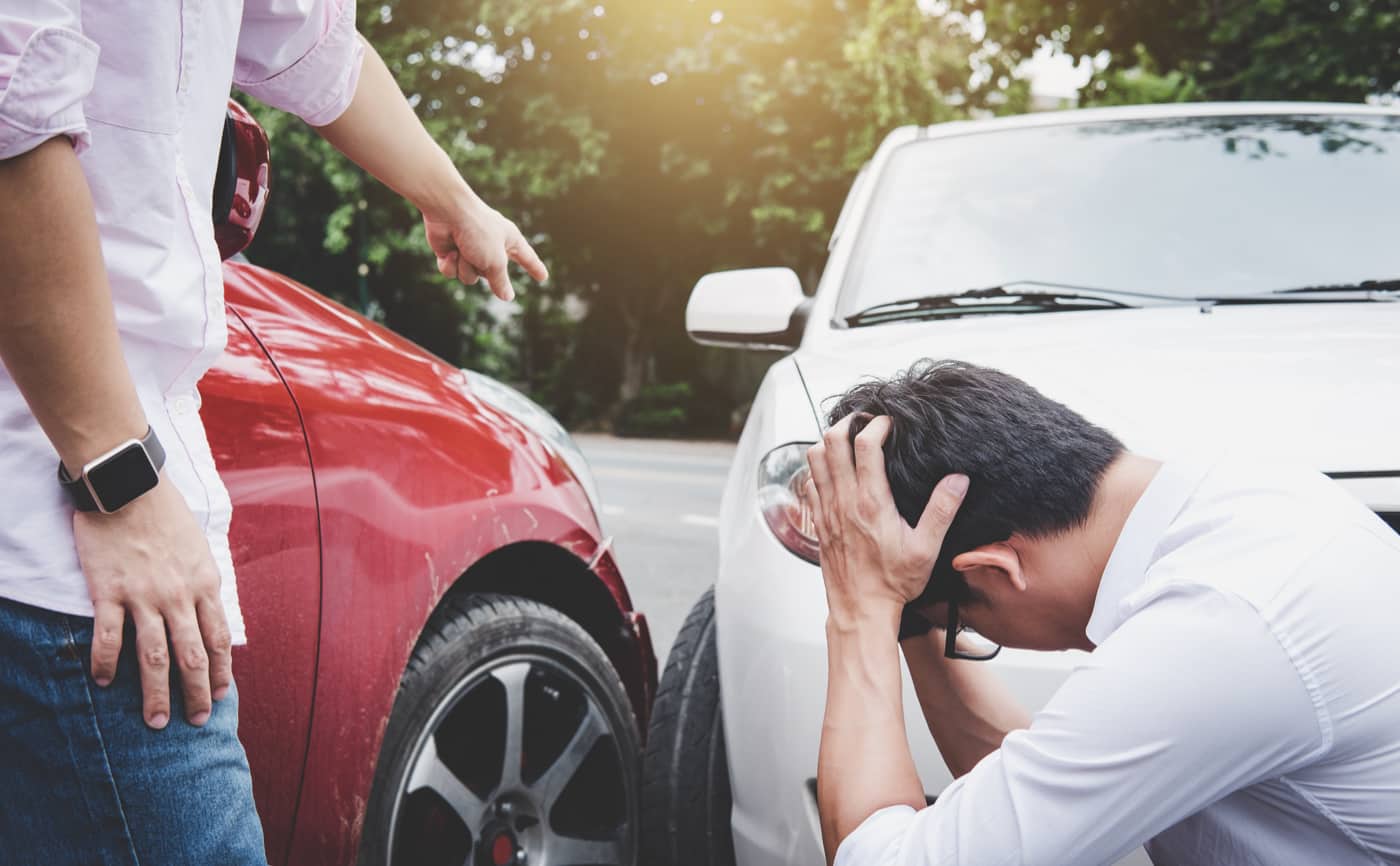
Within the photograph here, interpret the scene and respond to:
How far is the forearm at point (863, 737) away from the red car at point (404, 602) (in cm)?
76

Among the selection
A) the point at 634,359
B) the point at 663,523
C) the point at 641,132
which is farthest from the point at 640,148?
the point at 663,523

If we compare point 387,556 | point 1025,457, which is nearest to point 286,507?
point 387,556

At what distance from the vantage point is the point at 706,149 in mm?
21609

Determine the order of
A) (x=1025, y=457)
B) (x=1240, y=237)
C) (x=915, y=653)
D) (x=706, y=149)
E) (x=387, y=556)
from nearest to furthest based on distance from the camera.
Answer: (x=1025, y=457) → (x=915, y=653) → (x=387, y=556) → (x=1240, y=237) → (x=706, y=149)

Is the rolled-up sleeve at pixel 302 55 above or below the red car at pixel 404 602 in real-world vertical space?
above

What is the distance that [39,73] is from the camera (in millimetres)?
930

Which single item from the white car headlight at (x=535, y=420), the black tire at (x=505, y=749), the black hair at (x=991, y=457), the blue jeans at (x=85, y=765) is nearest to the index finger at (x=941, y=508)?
the black hair at (x=991, y=457)

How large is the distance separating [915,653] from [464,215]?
88 centimetres

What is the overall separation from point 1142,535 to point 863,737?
15.0 inches

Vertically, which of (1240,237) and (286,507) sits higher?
(1240,237)

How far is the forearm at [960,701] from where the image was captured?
→ 1696mm

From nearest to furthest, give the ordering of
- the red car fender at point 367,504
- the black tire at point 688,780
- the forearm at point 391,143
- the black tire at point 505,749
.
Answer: the forearm at point 391,143
the red car fender at point 367,504
the black tire at point 505,749
the black tire at point 688,780

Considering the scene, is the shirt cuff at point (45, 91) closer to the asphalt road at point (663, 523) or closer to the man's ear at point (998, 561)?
the man's ear at point (998, 561)

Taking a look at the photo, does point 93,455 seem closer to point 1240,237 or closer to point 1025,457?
point 1025,457
